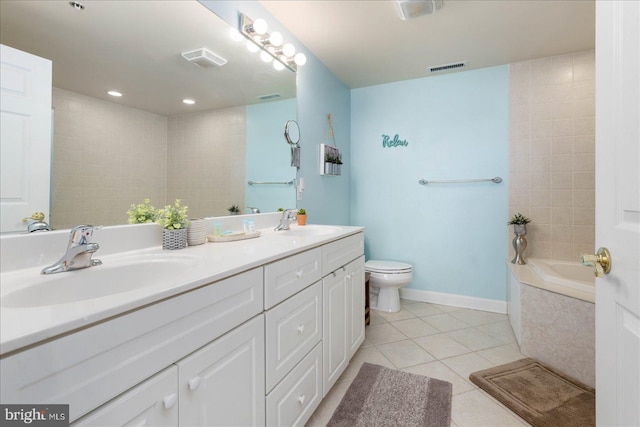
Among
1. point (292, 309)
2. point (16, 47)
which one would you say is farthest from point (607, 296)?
point (16, 47)

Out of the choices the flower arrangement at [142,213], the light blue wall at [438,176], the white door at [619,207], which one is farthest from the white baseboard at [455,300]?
the flower arrangement at [142,213]

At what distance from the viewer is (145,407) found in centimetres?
65

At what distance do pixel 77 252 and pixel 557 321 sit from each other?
8.13 feet

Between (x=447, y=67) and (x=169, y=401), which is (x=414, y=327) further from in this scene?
(x=447, y=67)

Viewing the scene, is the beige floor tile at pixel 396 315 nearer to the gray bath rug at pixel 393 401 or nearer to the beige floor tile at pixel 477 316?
the beige floor tile at pixel 477 316

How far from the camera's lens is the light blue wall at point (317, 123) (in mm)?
2338

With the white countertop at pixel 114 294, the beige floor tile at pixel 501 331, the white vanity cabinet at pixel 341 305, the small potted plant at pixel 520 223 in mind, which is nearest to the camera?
the white countertop at pixel 114 294

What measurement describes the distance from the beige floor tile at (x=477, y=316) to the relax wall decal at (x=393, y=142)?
5.68 ft

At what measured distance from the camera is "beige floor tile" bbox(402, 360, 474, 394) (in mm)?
1713

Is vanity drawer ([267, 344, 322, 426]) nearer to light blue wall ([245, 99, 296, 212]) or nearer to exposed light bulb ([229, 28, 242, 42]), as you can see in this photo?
light blue wall ([245, 99, 296, 212])

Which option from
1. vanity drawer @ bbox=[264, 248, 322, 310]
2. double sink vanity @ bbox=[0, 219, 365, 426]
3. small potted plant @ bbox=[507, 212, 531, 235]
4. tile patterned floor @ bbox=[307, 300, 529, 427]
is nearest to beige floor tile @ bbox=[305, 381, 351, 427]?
tile patterned floor @ bbox=[307, 300, 529, 427]

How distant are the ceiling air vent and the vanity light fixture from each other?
310 millimetres

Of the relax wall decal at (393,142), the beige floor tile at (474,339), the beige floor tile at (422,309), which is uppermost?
the relax wall decal at (393,142)

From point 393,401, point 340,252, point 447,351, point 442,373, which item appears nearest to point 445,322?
point 447,351
